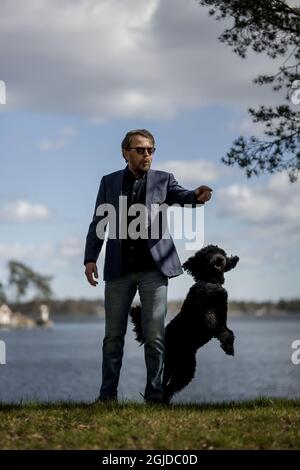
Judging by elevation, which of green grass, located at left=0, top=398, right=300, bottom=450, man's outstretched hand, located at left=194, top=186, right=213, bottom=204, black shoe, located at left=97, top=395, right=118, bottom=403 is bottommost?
green grass, located at left=0, top=398, right=300, bottom=450

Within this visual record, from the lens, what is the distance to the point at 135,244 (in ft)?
26.7

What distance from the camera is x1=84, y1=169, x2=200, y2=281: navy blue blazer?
807 centimetres

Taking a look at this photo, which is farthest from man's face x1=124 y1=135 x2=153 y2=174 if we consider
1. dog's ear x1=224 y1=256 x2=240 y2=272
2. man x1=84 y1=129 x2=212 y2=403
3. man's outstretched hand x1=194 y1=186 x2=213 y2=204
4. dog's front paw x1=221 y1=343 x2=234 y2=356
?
dog's front paw x1=221 y1=343 x2=234 y2=356

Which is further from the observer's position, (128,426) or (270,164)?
(270,164)

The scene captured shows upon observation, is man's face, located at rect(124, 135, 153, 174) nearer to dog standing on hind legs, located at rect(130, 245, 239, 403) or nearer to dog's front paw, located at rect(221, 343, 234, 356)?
dog standing on hind legs, located at rect(130, 245, 239, 403)

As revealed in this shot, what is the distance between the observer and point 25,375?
180 feet

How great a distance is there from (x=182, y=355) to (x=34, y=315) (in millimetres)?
183293

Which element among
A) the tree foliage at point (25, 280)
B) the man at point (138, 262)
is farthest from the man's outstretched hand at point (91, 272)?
the tree foliage at point (25, 280)

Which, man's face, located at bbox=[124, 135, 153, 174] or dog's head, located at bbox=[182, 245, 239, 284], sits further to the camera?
dog's head, located at bbox=[182, 245, 239, 284]

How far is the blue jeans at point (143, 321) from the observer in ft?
26.3

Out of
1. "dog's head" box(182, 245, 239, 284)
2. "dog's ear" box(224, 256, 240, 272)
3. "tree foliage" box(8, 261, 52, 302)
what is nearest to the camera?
"dog's head" box(182, 245, 239, 284)

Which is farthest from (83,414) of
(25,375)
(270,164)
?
(25,375)

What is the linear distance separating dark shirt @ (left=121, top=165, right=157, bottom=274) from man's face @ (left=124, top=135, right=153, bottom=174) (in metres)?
0.12

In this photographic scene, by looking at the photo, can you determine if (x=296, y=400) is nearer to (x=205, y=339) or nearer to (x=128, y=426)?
(x=205, y=339)
